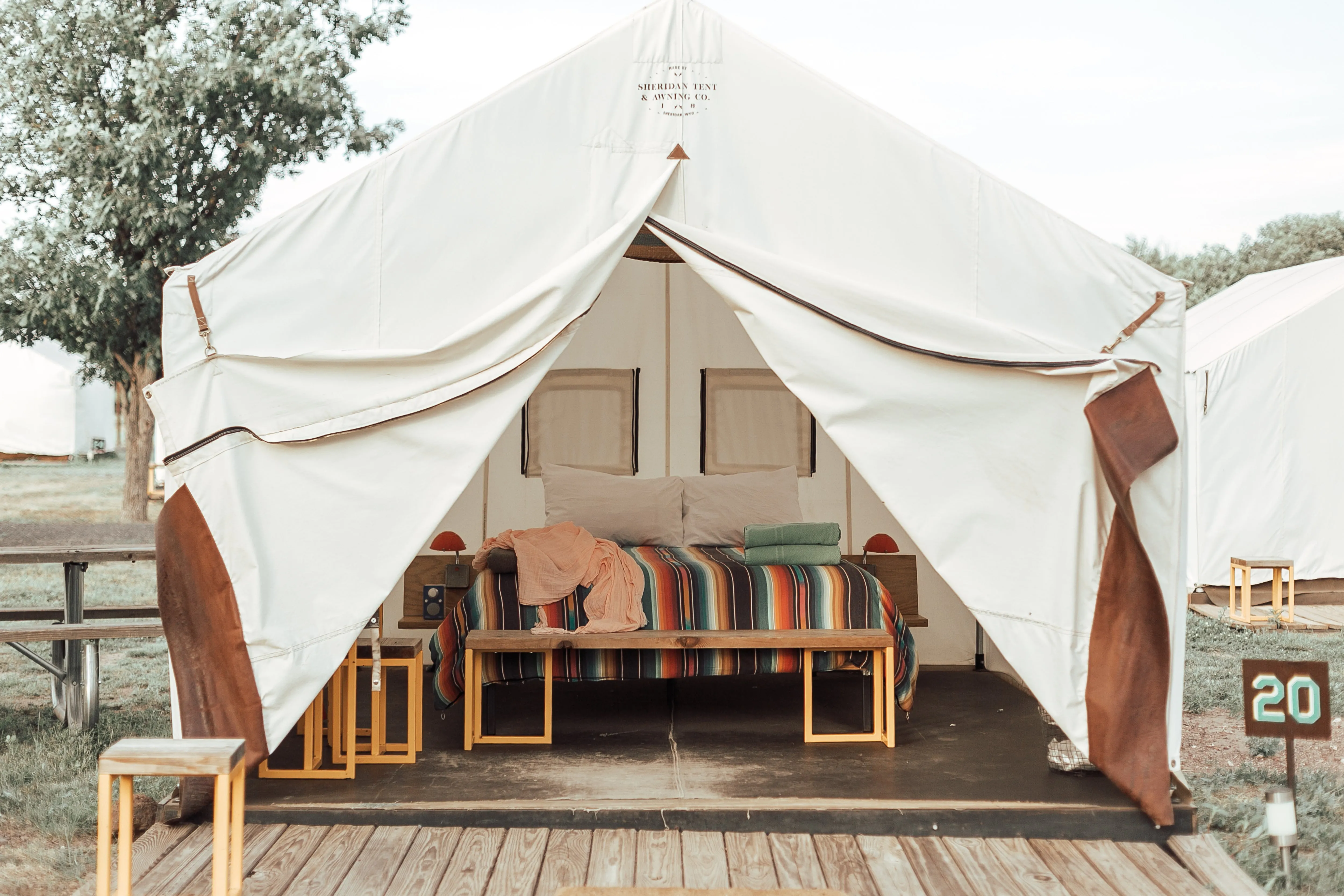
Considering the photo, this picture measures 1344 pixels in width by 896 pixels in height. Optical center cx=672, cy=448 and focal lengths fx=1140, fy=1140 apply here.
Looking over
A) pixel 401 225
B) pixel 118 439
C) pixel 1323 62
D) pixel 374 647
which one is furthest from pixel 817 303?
pixel 1323 62

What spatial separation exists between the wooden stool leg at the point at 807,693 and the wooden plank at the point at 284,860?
5.45 ft

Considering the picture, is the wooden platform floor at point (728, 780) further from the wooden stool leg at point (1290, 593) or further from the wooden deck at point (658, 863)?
the wooden stool leg at point (1290, 593)

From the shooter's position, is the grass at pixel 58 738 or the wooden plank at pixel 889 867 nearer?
the wooden plank at pixel 889 867

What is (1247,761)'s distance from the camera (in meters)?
4.20

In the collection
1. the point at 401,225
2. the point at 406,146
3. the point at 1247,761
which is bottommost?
the point at 1247,761

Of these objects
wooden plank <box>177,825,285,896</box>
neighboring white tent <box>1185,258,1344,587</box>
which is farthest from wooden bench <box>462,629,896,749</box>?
neighboring white tent <box>1185,258,1344,587</box>

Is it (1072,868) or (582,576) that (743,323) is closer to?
(582,576)

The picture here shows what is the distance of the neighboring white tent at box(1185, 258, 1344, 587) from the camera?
7.73 metres

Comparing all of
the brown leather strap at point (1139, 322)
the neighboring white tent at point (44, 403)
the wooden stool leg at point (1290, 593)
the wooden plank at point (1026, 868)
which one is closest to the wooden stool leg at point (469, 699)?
the wooden plank at point (1026, 868)

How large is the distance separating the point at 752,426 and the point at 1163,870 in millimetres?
3099

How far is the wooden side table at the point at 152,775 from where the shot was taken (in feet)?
7.59

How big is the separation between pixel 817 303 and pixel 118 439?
16.2 meters

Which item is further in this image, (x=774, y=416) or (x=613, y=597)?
(x=774, y=416)

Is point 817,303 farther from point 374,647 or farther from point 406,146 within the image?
point 374,647
